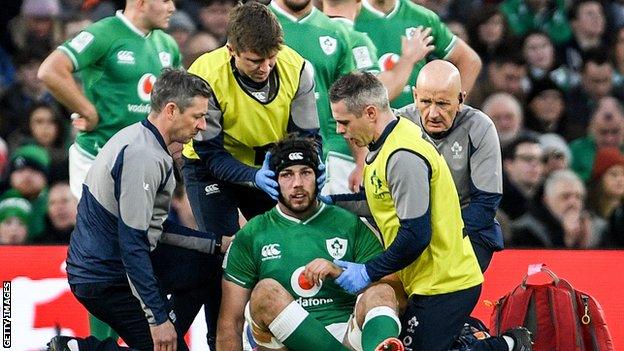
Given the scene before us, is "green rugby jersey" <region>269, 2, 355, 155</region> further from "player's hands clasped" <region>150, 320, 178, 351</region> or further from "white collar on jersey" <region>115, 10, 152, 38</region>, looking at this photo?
"player's hands clasped" <region>150, 320, 178, 351</region>

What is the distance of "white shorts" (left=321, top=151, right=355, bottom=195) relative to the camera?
25.3 feet

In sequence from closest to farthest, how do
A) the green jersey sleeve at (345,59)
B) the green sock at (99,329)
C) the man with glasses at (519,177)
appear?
the green sock at (99,329) < the green jersey sleeve at (345,59) < the man with glasses at (519,177)

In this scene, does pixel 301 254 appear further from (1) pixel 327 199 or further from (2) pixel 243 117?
(2) pixel 243 117

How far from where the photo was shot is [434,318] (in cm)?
592

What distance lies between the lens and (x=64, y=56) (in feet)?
24.4

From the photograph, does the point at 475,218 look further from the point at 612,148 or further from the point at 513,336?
the point at 612,148

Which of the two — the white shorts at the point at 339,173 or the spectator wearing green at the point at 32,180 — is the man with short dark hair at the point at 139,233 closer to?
the white shorts at the point at 339,173

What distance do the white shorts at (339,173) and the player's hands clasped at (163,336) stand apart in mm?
2013

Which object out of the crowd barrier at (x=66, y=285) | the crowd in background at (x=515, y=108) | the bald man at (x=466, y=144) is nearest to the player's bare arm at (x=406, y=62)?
the crowd barrier at (x=66, y=285)

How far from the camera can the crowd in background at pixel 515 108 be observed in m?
9.47

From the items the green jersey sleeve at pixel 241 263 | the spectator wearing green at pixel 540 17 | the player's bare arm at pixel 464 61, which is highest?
the player's bare arm at pixel 464 61

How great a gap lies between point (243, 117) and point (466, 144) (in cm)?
92

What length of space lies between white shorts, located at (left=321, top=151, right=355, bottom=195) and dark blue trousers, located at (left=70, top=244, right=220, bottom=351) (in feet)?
4.80

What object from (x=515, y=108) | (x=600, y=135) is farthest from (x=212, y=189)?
(x=600, y=135)
